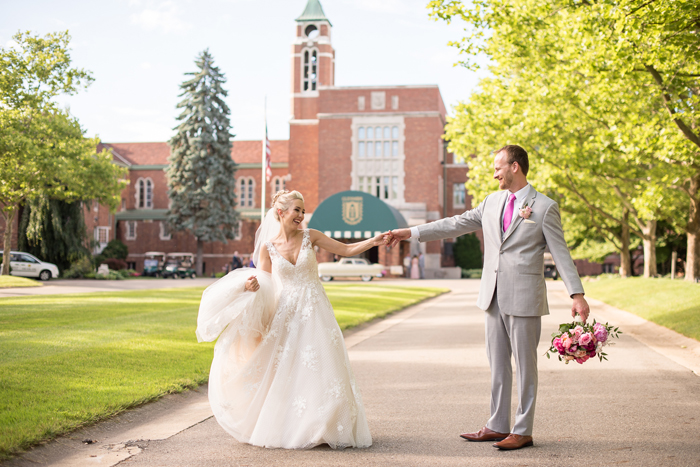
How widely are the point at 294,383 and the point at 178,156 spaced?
155 feet

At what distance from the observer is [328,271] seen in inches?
1614

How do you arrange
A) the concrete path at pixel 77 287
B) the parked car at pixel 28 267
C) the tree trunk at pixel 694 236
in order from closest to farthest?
the tree trunk at pixel 694 236
the concrete path at pixel 77 287
the parked car at pixel 28 267

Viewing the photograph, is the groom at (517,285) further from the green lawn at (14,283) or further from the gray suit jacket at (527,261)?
the green lawn at (14,283)

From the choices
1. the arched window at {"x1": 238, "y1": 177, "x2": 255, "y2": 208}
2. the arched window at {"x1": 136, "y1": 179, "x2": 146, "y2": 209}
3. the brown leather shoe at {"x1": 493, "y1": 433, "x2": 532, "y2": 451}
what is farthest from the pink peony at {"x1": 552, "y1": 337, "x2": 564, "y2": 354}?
the arched window at {"x1": 136, "y1": 179, "x2": 146, "y2": 209}

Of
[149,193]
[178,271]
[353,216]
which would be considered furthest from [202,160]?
[149,193]

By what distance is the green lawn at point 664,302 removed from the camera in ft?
42.7

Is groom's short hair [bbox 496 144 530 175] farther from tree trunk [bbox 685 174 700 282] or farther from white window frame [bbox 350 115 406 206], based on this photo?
white window frame [bbox 350 115 406 206]

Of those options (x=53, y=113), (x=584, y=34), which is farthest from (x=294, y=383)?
(x=53, y=113)

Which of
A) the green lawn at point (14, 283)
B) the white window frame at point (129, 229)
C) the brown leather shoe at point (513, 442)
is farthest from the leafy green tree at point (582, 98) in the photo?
the white window frame at point (129, 229)

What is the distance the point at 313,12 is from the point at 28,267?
3684cm

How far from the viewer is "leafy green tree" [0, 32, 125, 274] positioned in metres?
23.1

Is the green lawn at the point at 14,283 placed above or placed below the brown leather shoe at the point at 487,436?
below

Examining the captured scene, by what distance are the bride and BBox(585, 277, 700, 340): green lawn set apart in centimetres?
845

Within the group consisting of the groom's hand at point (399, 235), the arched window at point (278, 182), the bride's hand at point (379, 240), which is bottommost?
the bride's hand at point (379, 240)
